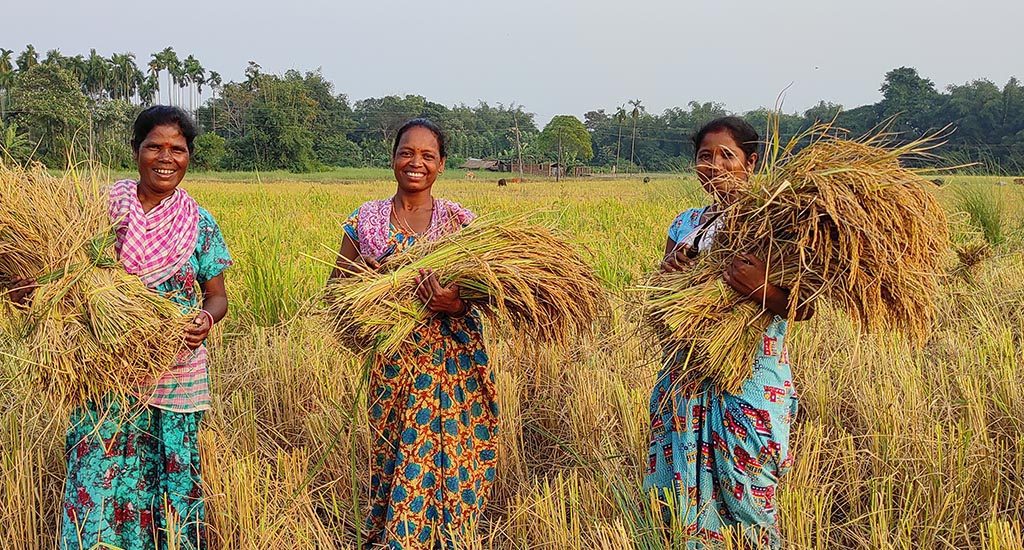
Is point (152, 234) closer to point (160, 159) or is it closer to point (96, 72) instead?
point (160, 159)

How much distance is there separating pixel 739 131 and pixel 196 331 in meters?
1.79

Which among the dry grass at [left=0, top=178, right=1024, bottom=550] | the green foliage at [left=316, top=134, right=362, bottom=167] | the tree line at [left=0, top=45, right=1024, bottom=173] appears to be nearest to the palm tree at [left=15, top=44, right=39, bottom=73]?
the tree line at [left=0, top=45, right=1024, bottom=173]

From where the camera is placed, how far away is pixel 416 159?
2.41m

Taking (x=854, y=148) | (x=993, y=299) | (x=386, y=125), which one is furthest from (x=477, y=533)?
(x=386, y=125)

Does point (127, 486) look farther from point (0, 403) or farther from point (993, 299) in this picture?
point (993, 299)

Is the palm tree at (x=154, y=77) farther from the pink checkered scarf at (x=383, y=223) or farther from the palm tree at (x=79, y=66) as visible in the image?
the pink checkered scarf at (x=383, y=223)

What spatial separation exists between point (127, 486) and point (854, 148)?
90.9 inches

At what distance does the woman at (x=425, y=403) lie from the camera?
231 centimetres

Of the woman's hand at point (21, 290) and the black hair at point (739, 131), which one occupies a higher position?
the black hair at point (739, 131)

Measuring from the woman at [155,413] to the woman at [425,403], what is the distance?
0.50 metres

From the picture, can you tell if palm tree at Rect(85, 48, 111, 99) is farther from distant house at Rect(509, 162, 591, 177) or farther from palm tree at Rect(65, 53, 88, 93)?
distant house at Rect(509, 162, 591, 177)

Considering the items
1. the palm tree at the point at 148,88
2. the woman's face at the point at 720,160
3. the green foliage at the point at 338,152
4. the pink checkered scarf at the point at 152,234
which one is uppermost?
the palm tree at the point at 148,88

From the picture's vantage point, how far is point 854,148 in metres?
1.84

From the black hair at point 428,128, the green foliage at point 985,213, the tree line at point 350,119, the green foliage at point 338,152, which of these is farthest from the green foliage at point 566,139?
the black hair at point 428,128
